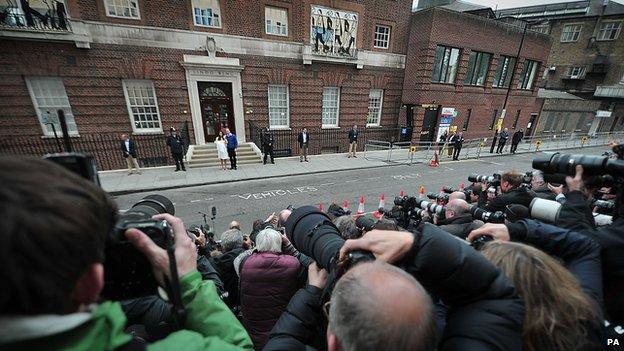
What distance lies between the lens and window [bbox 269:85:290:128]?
14211 mm

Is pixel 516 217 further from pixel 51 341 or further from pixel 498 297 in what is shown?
pixel 51 341

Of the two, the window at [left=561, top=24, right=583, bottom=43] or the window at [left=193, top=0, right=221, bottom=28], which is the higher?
the window at [left=561, top=24, right=583, bottom=43]

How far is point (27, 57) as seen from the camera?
977cm

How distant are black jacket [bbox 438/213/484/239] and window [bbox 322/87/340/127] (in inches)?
512

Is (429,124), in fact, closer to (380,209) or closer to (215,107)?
(215,107)

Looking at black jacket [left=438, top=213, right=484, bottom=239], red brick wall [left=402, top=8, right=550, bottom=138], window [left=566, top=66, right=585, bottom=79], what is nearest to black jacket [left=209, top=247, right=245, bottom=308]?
black jacket [left=438, top=213, right=484, bottom=239]

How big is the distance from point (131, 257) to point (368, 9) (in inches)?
681

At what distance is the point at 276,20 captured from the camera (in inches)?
522

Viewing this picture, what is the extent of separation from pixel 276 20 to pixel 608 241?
48.1ft

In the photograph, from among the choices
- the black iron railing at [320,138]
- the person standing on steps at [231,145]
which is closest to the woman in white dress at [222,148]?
the person standing on steps at [231,145]

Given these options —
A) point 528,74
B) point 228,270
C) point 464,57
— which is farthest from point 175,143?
point 528,74

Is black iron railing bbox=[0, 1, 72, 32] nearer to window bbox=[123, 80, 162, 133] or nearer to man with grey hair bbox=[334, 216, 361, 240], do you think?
window bbox=[123, 80, 162, 133]

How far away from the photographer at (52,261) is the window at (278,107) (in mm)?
14051

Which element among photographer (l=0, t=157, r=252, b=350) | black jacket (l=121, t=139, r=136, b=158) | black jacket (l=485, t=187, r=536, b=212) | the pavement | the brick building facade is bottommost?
the pavement
